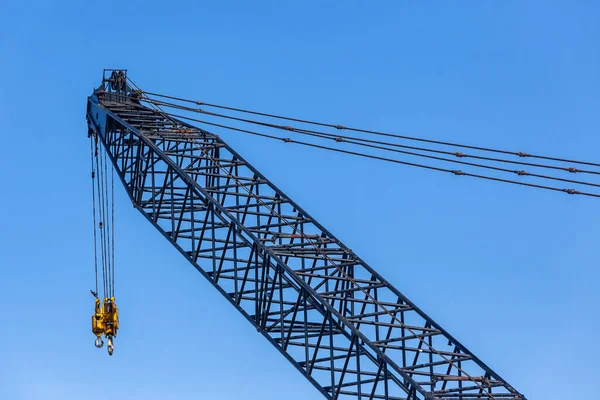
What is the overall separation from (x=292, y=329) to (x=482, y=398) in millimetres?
7954

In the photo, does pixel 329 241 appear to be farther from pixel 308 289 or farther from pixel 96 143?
pixel 96 143

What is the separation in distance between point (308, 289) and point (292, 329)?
2.60 metres

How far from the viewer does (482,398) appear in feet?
179

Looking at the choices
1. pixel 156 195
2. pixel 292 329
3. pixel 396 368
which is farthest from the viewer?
pixel 156 195

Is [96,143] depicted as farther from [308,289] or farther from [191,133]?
[308,289]

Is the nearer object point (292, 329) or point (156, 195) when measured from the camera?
point (292, 329)

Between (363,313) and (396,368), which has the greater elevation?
(363,313)

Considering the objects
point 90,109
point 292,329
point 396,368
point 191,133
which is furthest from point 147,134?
point 396,368

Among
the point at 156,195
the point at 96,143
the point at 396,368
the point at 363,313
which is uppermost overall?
the point at 96,143

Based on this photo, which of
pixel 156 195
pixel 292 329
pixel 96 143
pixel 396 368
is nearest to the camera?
pixel 396 368

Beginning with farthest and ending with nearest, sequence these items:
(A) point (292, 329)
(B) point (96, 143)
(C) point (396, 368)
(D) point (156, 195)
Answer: (B) point (96, 143), (D) point (156, 195), (A) point (292, 329), (C) point (396, 368)

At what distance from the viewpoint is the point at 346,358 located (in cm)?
5484

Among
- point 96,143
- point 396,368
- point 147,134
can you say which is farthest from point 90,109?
point 396,368

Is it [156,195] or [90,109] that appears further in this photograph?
[90,109]
